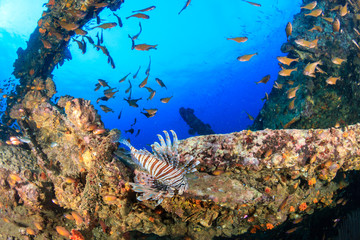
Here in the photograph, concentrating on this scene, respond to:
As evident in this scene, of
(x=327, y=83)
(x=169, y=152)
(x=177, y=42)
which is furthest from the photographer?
(x=177, y=42)

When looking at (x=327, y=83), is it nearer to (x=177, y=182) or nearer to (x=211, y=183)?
(x=211, y=183)

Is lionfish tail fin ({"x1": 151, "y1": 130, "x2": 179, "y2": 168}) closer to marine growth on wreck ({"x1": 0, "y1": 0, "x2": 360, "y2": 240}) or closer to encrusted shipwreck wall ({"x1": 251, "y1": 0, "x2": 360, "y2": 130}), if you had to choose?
marine growth on wreck ({"x1": 0, "y1": 0, "x2": 360, "y2": 240})

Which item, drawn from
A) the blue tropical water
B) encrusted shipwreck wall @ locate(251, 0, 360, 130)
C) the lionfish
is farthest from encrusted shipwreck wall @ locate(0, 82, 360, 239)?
the blue tropical water

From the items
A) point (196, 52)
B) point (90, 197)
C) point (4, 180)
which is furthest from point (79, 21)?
point (196, 52)

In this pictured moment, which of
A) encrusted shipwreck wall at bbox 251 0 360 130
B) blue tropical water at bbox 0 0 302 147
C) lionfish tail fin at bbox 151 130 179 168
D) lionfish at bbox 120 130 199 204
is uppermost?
blue tropical water at bbox 0 0 302 147

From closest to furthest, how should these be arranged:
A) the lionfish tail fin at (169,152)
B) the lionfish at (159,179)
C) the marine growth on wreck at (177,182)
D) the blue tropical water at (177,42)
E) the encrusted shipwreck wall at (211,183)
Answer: the lionfish at (159,179) → the lionfish tail fin at (169,152) → the marine growth on wreck at (177,182) → the encrusted shipwreck wall at (211,183) → the blue tropical water at (177,42)

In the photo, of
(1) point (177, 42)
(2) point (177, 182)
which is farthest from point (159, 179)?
(1) point (177, 42)

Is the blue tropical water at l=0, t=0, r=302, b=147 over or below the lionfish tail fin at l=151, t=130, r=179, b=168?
over

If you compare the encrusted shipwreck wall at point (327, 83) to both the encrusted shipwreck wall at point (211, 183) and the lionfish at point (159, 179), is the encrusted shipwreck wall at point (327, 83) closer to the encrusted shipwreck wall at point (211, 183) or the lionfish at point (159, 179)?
the encrusted shipwreck wall at point (211, 183)

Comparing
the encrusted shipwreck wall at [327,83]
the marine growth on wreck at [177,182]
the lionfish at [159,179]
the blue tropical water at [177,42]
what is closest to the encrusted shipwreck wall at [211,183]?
the marine growth on wreck at [177,182]

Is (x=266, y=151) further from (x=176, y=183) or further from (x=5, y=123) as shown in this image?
(x=5, y=123)

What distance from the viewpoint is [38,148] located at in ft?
13.8

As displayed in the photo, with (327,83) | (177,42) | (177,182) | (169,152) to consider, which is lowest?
(177,182)

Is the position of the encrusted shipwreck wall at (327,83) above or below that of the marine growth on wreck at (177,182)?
above
